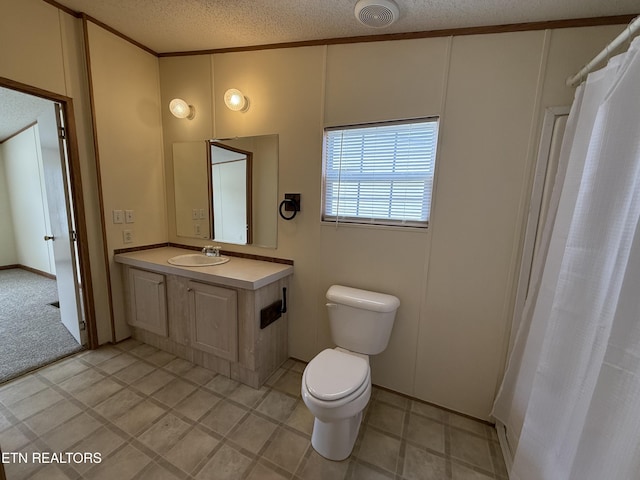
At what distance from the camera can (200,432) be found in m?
1.51

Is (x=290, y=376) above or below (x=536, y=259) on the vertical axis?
below

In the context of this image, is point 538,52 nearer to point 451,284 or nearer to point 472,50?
point 472,50

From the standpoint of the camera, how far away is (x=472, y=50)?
1480mm

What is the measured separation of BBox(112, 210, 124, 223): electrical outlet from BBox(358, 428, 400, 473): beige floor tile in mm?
2485

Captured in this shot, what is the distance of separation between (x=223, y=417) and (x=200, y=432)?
15cm

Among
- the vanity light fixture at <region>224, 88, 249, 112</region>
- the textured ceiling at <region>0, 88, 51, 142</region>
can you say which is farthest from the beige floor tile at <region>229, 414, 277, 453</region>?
the textured ceiling at <region>0, 88, 51, 142</region>

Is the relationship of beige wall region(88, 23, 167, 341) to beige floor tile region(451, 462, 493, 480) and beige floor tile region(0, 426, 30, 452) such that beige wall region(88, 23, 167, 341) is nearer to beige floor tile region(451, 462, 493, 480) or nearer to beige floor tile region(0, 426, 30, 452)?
beige floor tile region(0, 426, 30, 452)

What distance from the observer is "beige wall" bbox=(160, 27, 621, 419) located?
1.43 meters

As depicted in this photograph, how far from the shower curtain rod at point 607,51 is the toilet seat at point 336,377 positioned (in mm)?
1743

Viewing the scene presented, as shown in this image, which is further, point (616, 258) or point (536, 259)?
point (536, 259)

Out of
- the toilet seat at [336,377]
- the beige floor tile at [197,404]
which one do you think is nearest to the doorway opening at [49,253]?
the beige floor tile at [197,404]

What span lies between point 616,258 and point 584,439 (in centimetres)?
61

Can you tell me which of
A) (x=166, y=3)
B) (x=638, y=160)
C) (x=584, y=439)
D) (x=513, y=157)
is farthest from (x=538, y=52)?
(x=166, y=3)

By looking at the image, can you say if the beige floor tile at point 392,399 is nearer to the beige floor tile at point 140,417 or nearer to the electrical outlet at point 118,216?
the beige floor tile at point 140,417
